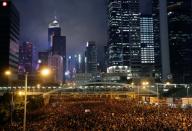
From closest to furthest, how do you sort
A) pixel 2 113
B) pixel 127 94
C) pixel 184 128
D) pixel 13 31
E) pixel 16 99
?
pixel 184 128
pixel 2 113
pixel 16 99
pixel 127 94
pixel 13 31

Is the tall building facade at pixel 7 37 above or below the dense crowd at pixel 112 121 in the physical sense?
above

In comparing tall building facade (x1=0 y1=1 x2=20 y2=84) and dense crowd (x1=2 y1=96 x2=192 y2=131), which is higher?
tall building facade (x1=0 y1=1 x2=20 y2=84)

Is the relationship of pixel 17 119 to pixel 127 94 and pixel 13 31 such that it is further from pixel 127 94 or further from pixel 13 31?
pixel 13 31

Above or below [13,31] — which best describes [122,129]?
below

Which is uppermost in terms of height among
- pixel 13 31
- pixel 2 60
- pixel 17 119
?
pixel 13 31

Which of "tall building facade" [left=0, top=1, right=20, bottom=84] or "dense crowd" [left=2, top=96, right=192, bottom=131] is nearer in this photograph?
"dense crowd" [left=2, top=96, right=192, bottom=131]

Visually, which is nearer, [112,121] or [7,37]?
[112,121]

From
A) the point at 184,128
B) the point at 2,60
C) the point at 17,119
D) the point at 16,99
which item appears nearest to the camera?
the point at 184,128

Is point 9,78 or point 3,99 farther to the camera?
point 9,78

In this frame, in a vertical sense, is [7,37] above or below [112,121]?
above

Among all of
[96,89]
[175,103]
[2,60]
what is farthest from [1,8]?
[175,103]

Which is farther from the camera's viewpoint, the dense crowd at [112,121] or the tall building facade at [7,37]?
the tall building facade at [7,37]
